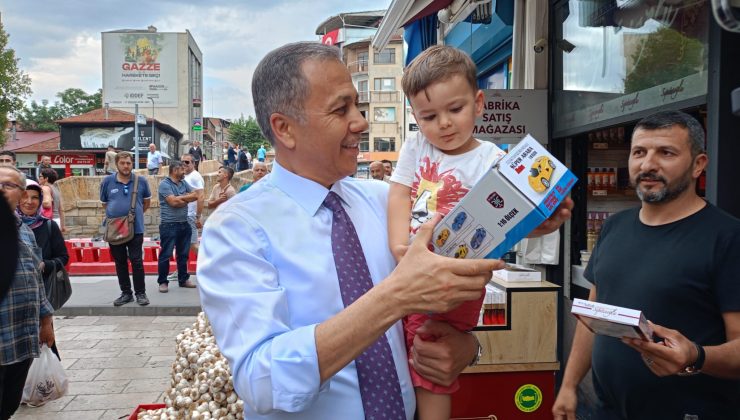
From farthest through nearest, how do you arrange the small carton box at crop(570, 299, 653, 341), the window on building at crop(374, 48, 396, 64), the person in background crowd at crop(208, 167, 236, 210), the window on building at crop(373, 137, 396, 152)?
the window on building at crop(373, 137, 396, 152) < the window on building at crop(374, 48, 396, 64) < the person in background crowd at crop(208, 167, 236, 210) < the small carton box at crop(570, 299, 653, 341)

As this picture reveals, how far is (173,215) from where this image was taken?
29.3ft

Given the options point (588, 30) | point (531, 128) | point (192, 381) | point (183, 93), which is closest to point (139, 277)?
point (192, 381)

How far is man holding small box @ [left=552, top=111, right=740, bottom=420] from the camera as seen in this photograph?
2.14 m

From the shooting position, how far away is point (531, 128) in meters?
→ 5.76

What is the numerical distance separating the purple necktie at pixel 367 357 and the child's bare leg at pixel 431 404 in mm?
146

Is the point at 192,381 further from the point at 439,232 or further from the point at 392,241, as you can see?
the point at 439,232

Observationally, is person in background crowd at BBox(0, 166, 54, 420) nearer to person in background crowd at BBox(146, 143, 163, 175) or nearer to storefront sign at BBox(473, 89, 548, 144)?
storefront sign at BBox(473, 89, 548, 144)

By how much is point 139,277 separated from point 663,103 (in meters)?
7.22

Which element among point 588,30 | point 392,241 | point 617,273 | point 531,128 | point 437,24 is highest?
point 437,24

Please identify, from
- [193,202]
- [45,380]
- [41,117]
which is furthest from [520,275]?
[41,117]

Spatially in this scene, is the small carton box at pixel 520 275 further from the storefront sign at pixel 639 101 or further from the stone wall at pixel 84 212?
the stone wall at pixel 84 212

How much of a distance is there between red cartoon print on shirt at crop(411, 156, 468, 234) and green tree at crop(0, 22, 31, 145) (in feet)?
151

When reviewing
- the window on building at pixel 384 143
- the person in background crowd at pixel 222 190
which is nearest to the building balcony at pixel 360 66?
the window on building at pixel 384 143

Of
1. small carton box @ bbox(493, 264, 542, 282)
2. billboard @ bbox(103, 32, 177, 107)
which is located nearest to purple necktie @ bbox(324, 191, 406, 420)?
small carton box @ bbox(493, 264, 542, 282)
